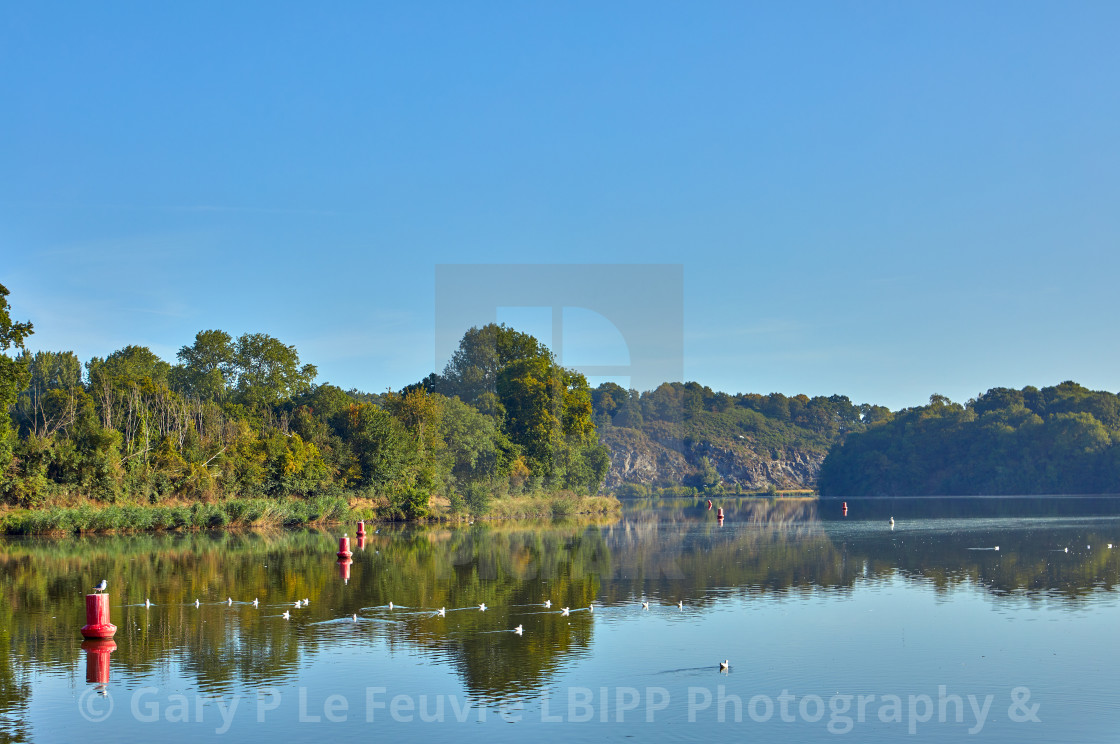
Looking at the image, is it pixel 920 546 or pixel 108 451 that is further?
pixel 108 451

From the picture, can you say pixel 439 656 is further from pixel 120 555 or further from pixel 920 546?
pixel 920 546

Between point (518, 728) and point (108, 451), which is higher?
point (108, 451)

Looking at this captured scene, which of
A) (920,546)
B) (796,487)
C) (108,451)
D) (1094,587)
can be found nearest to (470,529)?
(108,451)

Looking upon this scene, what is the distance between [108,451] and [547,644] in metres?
40.0

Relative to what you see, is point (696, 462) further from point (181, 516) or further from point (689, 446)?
point (181, 516)

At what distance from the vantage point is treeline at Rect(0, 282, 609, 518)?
51281mm

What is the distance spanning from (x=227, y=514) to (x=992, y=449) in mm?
111903

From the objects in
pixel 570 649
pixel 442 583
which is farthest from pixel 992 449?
pixel 570 649

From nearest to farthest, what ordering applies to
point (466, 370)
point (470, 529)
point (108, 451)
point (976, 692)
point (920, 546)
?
point (976, 692)
point (920, 546)
point (108, 451)
point (470, 529)
point (466, 370)

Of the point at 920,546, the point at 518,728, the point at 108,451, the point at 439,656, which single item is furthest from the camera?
the point at 108,451

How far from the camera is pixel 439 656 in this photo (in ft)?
59.5

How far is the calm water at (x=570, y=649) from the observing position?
44.8 ft

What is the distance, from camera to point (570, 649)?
18750 mm

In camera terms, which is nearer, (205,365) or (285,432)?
(285,432)
